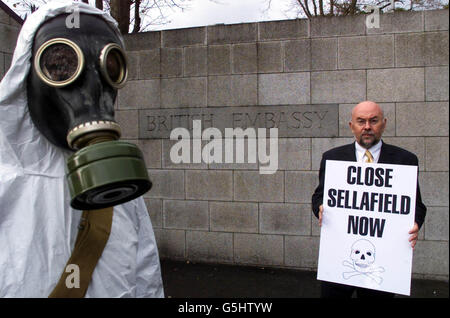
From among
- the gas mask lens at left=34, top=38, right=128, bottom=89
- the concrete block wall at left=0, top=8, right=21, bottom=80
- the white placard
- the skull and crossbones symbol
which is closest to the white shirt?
the white placard

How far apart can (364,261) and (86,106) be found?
1.90 metres

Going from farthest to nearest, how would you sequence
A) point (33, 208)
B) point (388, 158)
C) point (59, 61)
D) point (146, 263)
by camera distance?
1. point (388, 158)
2. point (146, 263)
3. point (33, 208)
4. point (59, 61)

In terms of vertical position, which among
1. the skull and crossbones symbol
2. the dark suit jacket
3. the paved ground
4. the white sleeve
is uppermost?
the dark suit jacket

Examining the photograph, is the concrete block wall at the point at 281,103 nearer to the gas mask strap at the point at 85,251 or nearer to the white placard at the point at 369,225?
the white placard at the point at 369,225

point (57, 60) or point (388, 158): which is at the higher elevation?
point (57, 60)

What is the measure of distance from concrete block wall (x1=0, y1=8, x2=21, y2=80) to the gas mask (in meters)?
4.17

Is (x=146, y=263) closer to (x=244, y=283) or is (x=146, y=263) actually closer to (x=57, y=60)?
(x=57, y=60)

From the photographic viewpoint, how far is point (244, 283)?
4500 mm

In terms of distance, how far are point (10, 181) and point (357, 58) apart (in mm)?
4143

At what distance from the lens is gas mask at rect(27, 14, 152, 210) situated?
121 centimetres

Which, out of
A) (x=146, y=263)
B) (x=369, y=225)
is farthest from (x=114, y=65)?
(x=369, y=225)

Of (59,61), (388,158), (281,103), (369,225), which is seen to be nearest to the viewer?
(59,61)

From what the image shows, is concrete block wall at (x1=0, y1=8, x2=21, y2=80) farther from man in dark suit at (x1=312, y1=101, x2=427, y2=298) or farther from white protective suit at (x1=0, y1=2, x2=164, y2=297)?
man in dark suit at (x1=312, y1=101, x2=427, y2=298)

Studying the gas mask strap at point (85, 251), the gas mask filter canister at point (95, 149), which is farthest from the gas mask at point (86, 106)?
the gas mask strap at point (85, 251)
